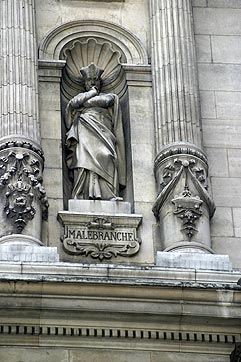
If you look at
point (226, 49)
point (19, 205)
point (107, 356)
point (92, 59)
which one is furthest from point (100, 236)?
point (226, 49)

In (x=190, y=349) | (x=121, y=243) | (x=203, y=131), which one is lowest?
(x=190, y=349)

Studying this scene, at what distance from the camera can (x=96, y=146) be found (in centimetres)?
2519

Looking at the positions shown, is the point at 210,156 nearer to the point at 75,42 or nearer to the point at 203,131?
the point at 203,131

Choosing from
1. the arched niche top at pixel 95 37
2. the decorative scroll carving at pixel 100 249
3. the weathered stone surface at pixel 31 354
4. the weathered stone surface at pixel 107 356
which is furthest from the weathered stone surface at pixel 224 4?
the weathered stone surface at pixel 31 354

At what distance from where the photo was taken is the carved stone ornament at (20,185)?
2391 centimetres

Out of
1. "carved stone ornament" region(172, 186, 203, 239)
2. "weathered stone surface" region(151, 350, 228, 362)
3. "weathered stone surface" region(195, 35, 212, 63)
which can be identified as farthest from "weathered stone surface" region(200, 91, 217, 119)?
"weathered stone surface" region(151, 350, 228, 362)

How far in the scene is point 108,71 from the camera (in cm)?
2653

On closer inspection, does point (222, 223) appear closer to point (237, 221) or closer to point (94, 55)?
point (237, 221)

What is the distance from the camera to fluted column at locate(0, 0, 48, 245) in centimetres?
2392

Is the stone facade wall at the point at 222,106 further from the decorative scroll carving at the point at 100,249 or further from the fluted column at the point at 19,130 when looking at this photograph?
the fluted column at the point at 19,130

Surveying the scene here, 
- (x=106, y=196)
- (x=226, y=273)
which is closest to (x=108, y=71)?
(x=106, y=196)

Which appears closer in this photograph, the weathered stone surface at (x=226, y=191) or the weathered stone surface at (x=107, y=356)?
the weathered stone surface at (x=107, y=356)

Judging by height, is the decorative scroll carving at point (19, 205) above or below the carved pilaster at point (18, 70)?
below

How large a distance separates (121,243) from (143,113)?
94.6 inches
